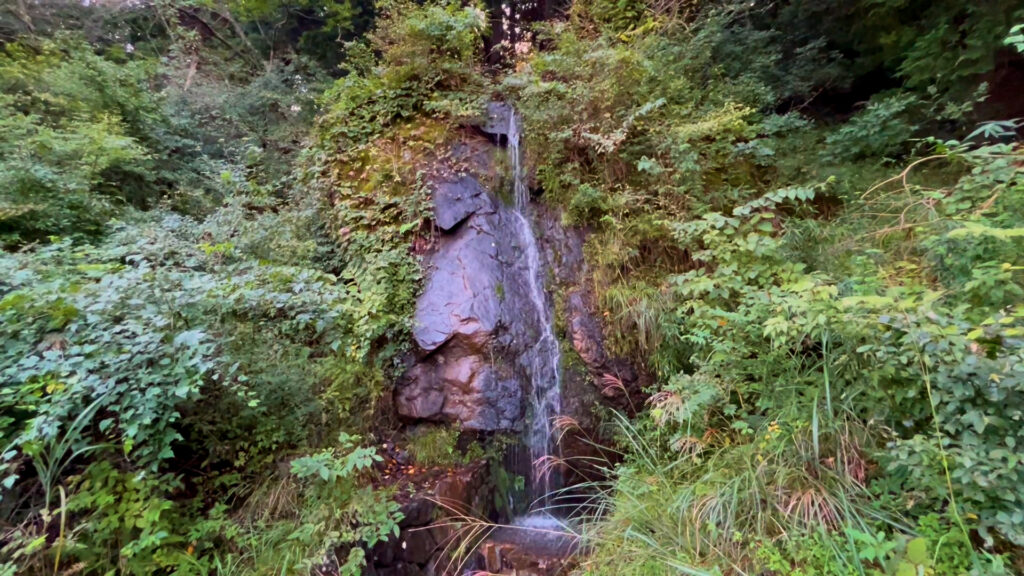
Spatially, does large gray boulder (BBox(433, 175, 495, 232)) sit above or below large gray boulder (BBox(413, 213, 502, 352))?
above

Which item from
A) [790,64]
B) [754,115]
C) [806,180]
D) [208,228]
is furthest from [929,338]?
[208,228]

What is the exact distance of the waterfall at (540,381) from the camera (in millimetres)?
4523

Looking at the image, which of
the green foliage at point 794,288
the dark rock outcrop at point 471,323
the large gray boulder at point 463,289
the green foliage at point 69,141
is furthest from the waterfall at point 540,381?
the green foliage at point 69,141

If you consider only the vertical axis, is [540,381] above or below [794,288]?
below

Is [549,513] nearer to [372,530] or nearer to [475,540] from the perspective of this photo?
[475,540]

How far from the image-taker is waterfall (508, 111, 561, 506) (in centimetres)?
452

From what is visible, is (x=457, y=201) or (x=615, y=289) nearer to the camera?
(x=615, y=289)

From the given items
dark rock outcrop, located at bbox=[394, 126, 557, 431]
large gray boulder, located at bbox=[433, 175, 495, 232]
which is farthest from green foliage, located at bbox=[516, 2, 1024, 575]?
dark rock outcrop, located at bbox=[394, 126, 557, 431]

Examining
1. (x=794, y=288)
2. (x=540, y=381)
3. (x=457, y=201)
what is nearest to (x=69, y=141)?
(x=457, y=201)

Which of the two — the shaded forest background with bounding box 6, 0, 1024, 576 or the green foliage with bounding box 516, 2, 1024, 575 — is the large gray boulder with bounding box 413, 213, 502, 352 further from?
the green foliage with bounding box 516, 2, 1024, 575

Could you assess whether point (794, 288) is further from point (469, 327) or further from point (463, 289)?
point (463, 289)

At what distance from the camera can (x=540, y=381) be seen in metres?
4.84

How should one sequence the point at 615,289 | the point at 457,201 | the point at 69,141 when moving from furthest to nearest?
the point at 457,201, the point at 69,141, the point at 615,289

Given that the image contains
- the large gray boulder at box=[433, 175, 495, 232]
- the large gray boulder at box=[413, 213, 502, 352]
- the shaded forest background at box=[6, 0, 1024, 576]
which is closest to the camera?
the shaded forest background at box=[6, 0, 1024, 576]
